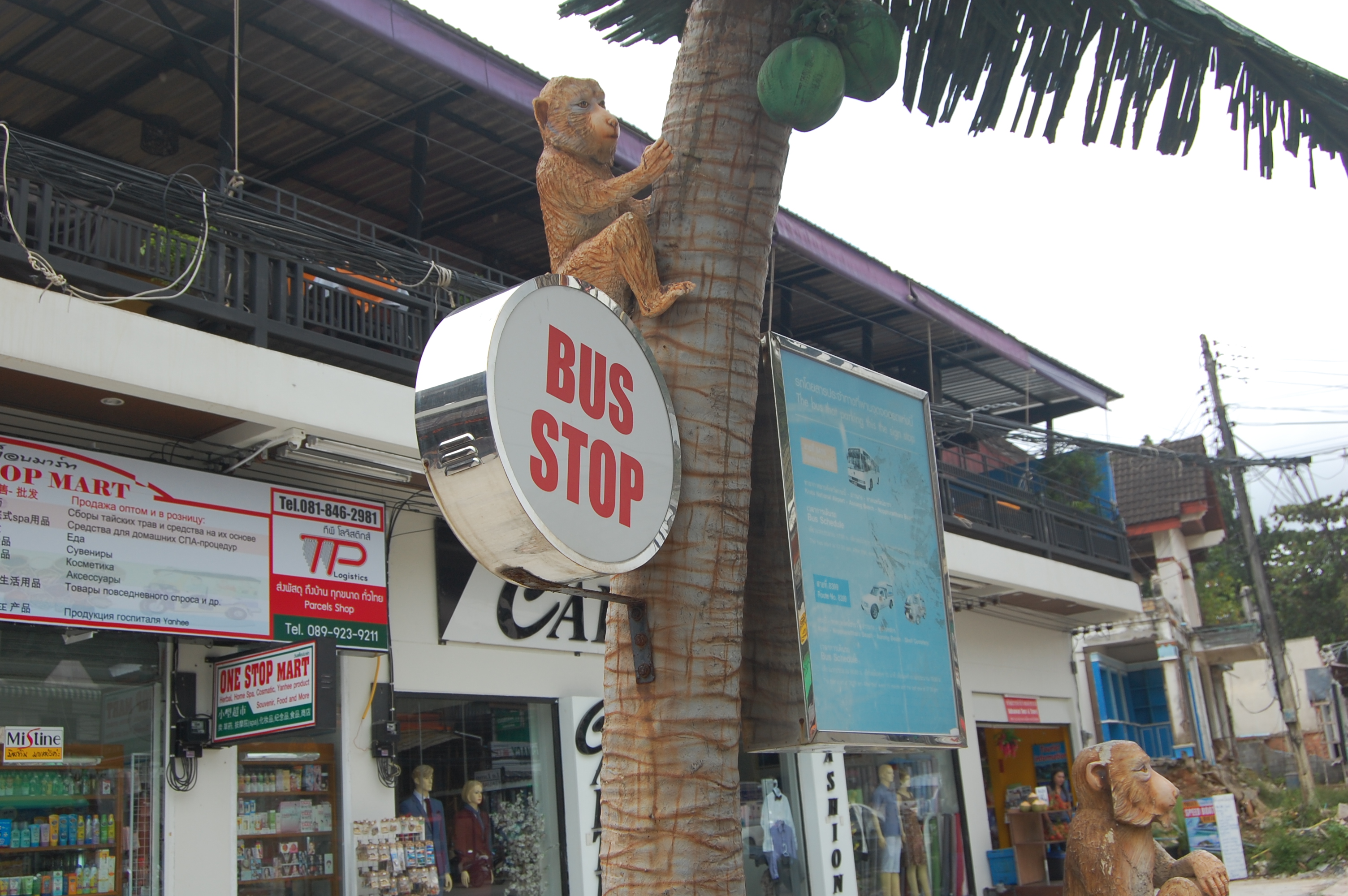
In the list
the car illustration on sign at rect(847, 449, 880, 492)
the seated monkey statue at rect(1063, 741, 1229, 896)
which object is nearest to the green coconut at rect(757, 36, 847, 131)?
the car illustration on sign at rect(847, 449, 880, 492)

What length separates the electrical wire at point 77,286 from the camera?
22.4 feet

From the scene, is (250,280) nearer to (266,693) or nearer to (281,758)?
(266,693)

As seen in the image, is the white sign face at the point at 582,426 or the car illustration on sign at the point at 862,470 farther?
the car illustration on sign at the point at 862,470

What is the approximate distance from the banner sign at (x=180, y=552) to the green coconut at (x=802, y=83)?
18.6 ft

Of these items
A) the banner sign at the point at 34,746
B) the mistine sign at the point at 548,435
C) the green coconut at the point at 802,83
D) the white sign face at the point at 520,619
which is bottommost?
the banner sign at the point at 34,746

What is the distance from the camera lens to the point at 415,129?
1077cm

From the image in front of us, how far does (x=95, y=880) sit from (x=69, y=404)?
10.2 feet

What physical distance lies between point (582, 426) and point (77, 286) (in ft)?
17.8

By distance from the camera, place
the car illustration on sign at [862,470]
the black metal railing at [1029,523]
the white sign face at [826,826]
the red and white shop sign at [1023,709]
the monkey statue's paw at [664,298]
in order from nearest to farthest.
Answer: the monkey statue's paw at [664,298]
the car illustration on sign at [862,470]
the white sign face at [826,826]
the black metal railing at [1029,523]
the red and white shop sign at [1023,709]

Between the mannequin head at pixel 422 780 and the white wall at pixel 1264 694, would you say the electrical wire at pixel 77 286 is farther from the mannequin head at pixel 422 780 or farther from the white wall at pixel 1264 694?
the white wall at pixel 1264 694

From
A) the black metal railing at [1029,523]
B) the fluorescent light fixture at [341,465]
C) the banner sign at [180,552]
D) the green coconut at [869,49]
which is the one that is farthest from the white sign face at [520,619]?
the green coconut at [869,49]

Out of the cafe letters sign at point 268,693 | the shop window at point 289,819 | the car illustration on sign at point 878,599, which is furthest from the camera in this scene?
the shop window at point 289,819

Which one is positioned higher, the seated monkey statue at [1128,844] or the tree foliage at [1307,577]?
the tree foliage at [1307,577]

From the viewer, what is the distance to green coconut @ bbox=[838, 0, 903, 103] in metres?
3.98
